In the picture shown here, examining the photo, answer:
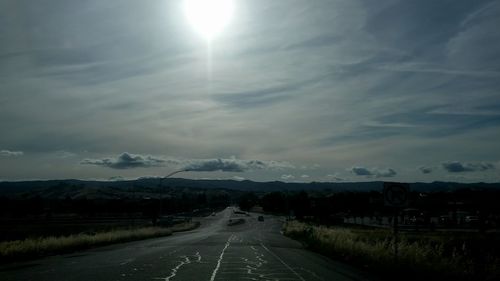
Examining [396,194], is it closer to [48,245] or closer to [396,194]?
[396,194]

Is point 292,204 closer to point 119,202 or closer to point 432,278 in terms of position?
point 119,202

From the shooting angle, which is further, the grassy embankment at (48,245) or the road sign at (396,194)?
the grassy embankment at (48,245)

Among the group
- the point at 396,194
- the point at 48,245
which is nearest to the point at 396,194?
the point at 396,194

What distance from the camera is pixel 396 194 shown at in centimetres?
1772

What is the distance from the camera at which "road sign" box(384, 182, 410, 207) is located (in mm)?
17641

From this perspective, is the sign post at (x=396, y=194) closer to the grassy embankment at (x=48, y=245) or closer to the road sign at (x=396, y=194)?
the road sign at (x=396, y=194)

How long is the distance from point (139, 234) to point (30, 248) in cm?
2494

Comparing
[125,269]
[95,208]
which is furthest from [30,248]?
[95,208]

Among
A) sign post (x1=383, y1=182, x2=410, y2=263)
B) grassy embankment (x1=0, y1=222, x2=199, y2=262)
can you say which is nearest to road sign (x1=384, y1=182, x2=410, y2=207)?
sign post (x1=383, y1=182, x2=410, y2=263)

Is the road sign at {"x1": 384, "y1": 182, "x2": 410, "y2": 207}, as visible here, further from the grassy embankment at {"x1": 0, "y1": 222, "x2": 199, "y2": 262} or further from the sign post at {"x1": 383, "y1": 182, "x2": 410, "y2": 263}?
the grassy embankment at {"x1": 0, "y1": 222, "x2": 199, "y2": 262}

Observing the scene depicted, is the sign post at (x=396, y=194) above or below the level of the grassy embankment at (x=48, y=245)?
above

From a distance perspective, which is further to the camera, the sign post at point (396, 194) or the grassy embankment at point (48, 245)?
the grassy embankment at point (48, 245)

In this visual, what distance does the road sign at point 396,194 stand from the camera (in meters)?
17.6

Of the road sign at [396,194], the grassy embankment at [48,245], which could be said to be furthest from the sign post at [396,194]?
the grassy embankment at [48,245]
